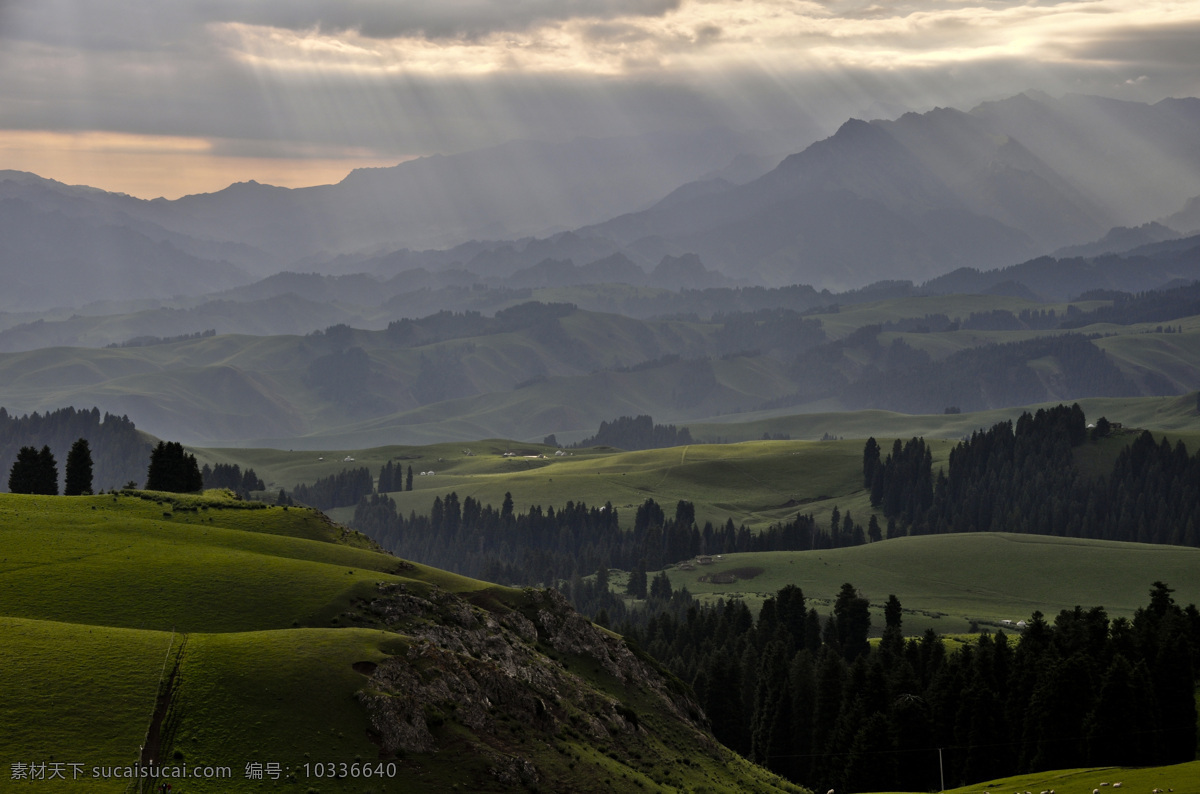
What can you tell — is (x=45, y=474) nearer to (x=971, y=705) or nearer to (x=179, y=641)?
(x=179, y=641)

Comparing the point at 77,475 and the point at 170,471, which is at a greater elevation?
the point at 170,471

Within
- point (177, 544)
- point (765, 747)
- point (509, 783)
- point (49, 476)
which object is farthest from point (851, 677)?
point (49, 476)

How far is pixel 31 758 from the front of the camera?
2156 inches

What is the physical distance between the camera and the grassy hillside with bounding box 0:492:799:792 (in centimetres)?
6016

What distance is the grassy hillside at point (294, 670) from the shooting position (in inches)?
2368

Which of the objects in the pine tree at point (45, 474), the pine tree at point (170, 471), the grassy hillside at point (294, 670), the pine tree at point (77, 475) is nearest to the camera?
the grassy hillside at point (294, 670)

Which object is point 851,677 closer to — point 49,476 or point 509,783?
point 509,783

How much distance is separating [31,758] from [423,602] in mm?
34484

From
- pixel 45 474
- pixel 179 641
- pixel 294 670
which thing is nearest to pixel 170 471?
pixel 45 474

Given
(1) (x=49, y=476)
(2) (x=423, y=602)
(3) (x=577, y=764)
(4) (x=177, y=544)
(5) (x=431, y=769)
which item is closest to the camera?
(5) (x=431, y=769)

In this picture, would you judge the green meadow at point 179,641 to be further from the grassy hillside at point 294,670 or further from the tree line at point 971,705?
the tree line at point 971,705

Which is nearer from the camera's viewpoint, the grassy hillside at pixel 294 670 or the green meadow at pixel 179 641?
the green meadow at pixel 179 641

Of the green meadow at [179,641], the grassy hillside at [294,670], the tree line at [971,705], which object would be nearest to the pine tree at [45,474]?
the grassy hillside at [294,670]

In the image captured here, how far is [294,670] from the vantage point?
66938 millimetres
